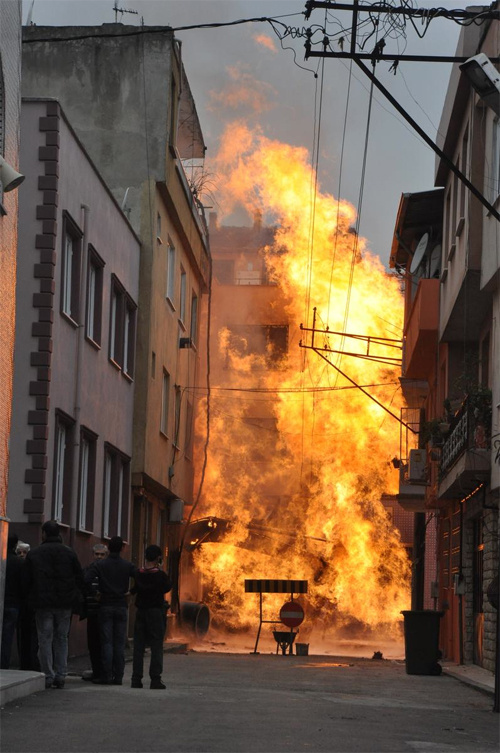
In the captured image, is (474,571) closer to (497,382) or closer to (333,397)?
(497,382)

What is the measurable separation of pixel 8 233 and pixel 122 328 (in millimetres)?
9829

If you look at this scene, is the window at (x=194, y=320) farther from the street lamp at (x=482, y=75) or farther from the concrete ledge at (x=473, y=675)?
the street lamp at (x=482, y=75)

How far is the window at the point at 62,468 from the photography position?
20.5 meters

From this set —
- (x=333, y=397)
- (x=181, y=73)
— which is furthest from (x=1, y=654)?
(x=333, y=397)

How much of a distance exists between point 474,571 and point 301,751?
15.5 m

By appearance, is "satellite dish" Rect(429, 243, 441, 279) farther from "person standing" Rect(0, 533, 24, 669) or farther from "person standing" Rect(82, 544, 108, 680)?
"person standing" Rect(0, 533, 24, 669)

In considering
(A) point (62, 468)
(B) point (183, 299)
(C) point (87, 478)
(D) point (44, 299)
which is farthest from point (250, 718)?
(B) point (183, 299)

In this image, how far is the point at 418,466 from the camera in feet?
97.5

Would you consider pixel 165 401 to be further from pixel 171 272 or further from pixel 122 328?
pixel 122 328

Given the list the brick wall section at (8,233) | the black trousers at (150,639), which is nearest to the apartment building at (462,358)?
the brick wall section at (8,233)

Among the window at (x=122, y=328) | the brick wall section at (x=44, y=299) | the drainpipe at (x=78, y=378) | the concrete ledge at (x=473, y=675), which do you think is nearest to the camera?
the concrete ledge at (x=473, y=675)

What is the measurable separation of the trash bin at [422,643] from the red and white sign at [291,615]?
711 centimetres

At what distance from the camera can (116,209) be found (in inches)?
979

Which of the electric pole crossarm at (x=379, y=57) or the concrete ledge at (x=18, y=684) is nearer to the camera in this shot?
the concrete ledge at (x=18, y=684)
